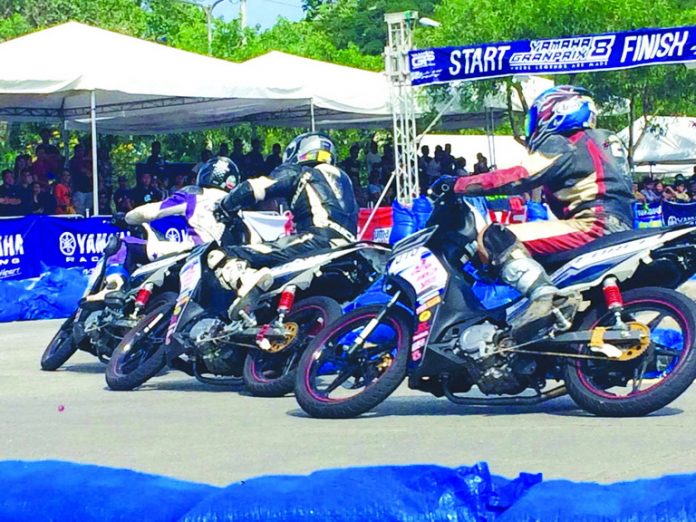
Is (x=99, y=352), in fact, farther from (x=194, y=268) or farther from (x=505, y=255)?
(x=505, y=255)

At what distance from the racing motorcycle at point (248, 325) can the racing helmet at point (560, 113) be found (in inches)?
65.3

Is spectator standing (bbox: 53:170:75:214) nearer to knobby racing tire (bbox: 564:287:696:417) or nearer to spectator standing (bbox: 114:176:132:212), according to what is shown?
spectator standing (bbox: 114:176:132:212)

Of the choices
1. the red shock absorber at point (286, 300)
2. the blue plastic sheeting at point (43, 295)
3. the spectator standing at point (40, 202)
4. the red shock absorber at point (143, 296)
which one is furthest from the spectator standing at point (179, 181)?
the red shock absorber at point (286, 300)

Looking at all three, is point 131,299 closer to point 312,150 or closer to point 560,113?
point 312,150

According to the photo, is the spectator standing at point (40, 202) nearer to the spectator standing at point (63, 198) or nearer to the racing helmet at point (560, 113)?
the spectator standing at point (63, 198)

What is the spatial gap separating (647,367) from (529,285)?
748 millimetres

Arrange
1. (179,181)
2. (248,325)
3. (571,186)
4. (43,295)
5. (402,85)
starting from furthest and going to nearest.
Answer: (179,181)
(402,85)
(43,295)
(248,325)
(571,186)

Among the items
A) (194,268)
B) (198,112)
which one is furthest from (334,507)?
(198,112)

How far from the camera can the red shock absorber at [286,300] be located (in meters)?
9.21

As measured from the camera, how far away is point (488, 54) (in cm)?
2141

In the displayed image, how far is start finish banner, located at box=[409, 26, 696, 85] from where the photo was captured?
20.4 meters

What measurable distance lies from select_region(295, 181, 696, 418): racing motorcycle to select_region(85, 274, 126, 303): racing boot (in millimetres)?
3125

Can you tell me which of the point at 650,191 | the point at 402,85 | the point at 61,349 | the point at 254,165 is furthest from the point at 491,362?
the point at 650,191

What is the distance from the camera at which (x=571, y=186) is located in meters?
7.95
